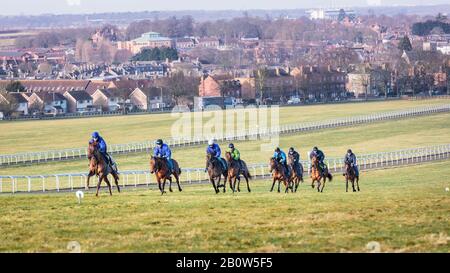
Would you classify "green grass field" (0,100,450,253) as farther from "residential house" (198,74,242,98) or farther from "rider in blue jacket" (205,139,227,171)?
"residential house" (198,74,242,98)

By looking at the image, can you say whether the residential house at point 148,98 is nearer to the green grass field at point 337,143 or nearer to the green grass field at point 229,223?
the green grass field at point 337,143

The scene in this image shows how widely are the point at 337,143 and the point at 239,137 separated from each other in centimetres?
781

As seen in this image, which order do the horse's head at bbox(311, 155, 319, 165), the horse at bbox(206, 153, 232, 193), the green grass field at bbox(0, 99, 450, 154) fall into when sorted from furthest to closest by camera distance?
the green grass field at bbox(0, 99, 450, 154), the horse's head at bbox(311, 155, 319, 165), the horse at bbox(206, 153, 232, 193)

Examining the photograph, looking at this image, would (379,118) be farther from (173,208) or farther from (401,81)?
(173,208)

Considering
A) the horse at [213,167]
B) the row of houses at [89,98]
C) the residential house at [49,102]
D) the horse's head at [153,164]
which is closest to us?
the horse's head at [153,164]

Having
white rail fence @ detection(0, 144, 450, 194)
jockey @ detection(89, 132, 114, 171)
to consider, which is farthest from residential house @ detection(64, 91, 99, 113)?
jockey @ detection(89, 132, 114, 171)

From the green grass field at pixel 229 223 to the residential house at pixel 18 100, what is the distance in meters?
94.9

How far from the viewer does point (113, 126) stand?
106 m

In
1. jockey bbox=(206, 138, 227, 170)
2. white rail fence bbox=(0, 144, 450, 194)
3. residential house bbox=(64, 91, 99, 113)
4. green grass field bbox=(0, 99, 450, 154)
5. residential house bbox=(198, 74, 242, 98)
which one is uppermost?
residential house bbox=(198, 74, 242, 98)

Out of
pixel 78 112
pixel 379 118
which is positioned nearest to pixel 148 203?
pixel 379 118

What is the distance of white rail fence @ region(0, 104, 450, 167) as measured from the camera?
243 ft

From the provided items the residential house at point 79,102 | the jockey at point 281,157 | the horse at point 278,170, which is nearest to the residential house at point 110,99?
the residential house at point 79,102

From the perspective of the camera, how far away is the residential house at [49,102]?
132 meters

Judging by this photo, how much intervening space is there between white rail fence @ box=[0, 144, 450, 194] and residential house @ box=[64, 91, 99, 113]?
68.7m
